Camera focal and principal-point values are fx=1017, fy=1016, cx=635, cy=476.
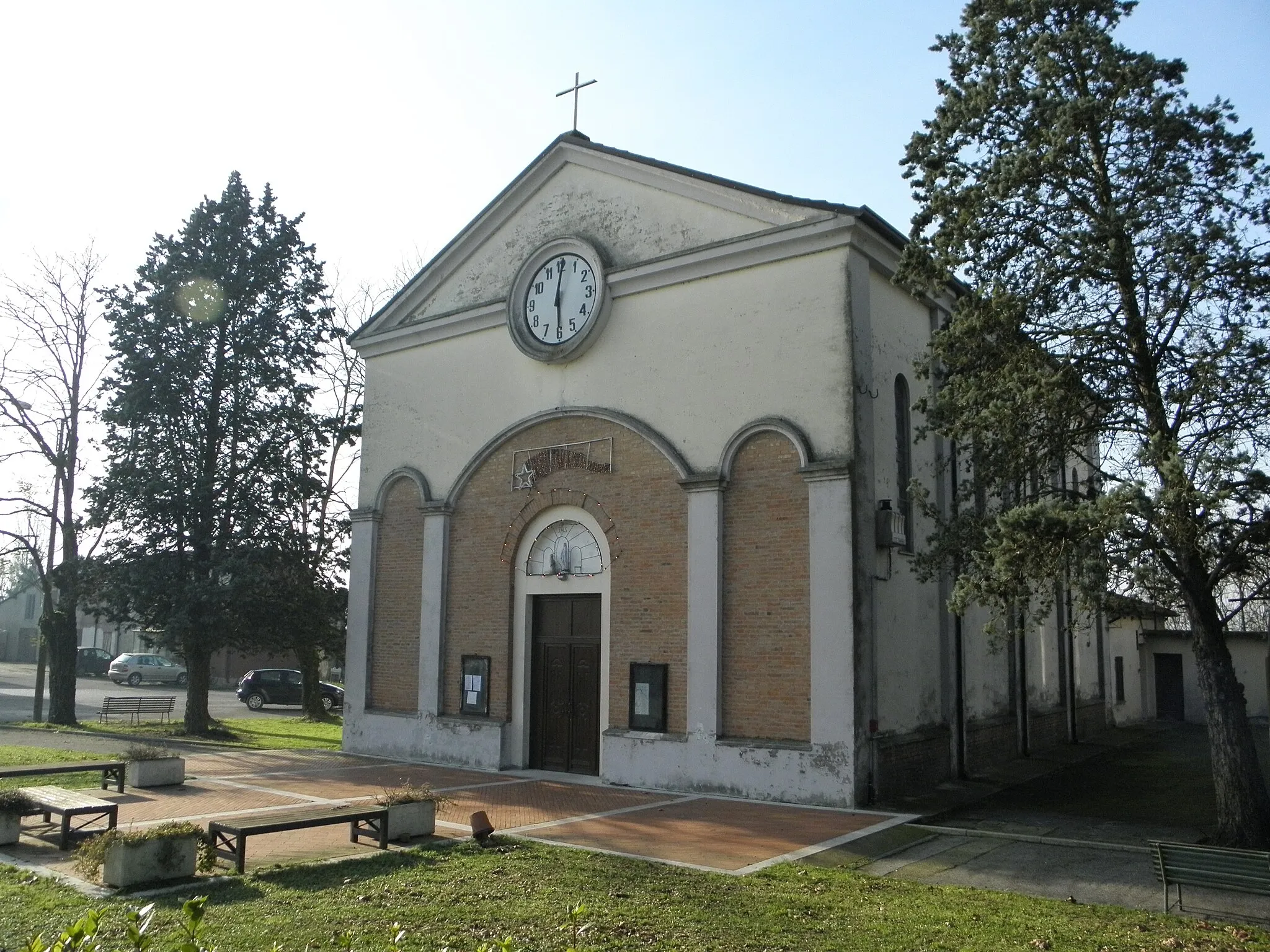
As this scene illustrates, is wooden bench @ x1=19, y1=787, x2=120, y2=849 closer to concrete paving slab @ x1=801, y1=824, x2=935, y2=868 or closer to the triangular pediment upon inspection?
concrete paving slab @ x1=801, y1=824, x2=935, y2=868

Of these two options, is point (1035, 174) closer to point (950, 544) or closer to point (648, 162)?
point (950, 544)

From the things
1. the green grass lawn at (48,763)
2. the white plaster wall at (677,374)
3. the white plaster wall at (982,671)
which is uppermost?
the white plaster wall at (677,374)

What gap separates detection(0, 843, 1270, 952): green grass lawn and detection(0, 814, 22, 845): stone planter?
1.26 m

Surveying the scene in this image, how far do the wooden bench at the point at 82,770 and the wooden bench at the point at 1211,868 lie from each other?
1227cm

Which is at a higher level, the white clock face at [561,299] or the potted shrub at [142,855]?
the white clock face at [561,299]

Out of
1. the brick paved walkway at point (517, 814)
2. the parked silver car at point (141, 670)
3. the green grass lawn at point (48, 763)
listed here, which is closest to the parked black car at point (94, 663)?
the parked silver car at point (141, 670)

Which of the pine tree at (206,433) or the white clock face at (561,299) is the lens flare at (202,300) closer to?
the pine tree at (206,433)

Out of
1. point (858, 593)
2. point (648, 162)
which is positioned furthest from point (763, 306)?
point (858, 593)

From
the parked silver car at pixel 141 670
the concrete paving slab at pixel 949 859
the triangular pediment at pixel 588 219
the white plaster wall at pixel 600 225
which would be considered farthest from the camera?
the parked silver car at pixel 141 670

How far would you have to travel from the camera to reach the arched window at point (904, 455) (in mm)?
15664

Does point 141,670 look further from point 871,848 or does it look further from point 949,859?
point 949,859

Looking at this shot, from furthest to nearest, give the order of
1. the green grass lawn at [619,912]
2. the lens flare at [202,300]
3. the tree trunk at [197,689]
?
the lens flare at [202,300]
the tree trunk at [197,689]
the green grass lawn at [619,912]

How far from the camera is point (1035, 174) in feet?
36.9

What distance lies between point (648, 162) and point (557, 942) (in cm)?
1309
